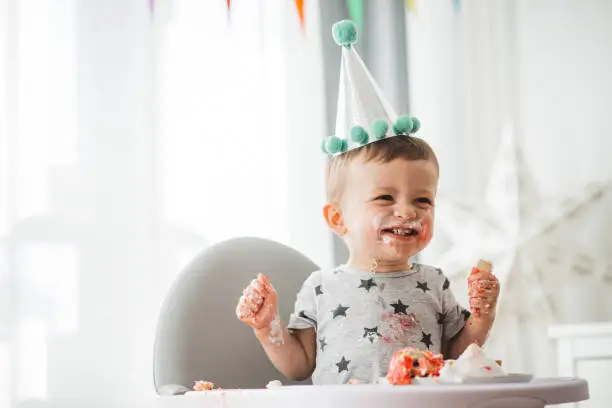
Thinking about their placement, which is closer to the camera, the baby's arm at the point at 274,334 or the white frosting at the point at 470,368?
the white frosting at the point at 470,368

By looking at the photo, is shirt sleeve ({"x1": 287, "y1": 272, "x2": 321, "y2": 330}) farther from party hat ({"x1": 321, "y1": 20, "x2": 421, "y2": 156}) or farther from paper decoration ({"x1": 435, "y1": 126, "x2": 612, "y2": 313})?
paper decoration ({"x1": 435, "y1": 126, "x2": 612, "y2": 313})

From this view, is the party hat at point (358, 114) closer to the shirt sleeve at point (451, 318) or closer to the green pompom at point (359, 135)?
the green pompom at point (359, 135)

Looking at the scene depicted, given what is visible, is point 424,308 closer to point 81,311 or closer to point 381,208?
point 381,208

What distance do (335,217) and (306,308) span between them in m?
0.15

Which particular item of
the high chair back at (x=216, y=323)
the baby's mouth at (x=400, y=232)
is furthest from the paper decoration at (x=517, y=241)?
the baby's mouth at (x=400, y=232)

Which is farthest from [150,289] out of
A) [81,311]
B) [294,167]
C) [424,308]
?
[424,308]

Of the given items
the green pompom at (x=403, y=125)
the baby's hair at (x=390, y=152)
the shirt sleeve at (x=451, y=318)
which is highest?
the green pompom at (x=403, y=125)

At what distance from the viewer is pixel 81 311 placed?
204 cm

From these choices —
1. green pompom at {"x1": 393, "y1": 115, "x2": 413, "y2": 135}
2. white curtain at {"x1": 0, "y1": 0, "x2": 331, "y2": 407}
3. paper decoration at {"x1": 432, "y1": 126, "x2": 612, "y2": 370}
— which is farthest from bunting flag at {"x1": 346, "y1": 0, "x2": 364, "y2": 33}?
green pompom at {"x1": 393, "y1": 115, "x2": 413, "y2": 135}

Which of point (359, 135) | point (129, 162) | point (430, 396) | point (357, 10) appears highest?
point (357, 10)

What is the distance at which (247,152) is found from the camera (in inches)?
89.1

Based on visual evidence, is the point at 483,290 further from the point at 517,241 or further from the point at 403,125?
the point at 517,241

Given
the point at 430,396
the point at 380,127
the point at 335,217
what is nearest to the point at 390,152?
the point at 380,127

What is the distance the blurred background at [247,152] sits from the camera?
6.69 feet
